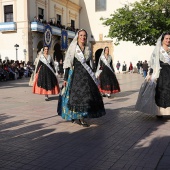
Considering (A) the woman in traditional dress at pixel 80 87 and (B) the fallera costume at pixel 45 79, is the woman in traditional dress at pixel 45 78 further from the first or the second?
(A) the woman in traditional dress at pixel 80 87

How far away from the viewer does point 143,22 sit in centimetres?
1312

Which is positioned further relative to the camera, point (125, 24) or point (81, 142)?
point (125, 24)

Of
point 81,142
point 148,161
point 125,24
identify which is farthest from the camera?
point 125,24

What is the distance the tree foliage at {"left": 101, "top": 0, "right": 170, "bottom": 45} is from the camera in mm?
13078

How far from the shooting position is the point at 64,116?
5344mm

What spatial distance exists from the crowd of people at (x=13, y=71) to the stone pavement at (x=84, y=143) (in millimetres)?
11770

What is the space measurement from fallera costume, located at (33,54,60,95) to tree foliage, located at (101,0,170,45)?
5.72 m

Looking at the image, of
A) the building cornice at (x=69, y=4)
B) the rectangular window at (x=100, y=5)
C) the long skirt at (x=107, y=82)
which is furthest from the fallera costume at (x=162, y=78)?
the rectangular window at (x=100, y=5)

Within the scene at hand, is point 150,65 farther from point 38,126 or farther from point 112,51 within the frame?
point 112,51

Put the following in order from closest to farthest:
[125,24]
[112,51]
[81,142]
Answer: [81,142], [125,24], [112,51]

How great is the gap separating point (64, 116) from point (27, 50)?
2060cm

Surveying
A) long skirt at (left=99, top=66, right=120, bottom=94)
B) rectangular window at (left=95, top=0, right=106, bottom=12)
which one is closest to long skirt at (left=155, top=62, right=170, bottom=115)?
long skirt at (left=99, top=66, right=120, bottom=94)

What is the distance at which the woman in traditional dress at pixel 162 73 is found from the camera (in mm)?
5602

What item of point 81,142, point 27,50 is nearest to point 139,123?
point 81,142
